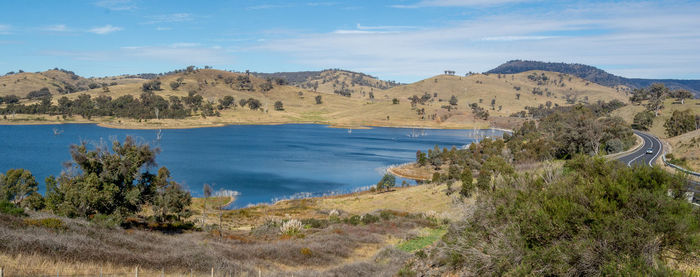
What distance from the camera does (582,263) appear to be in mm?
11125

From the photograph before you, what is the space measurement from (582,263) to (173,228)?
2815 centimetres

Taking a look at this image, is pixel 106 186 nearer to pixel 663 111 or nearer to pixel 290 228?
pixel 290 228

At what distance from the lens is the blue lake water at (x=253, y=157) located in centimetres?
6856

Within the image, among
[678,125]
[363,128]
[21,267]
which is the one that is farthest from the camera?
[363,128]

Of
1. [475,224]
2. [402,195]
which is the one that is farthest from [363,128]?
[475,224]

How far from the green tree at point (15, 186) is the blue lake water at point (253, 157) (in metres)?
6.77

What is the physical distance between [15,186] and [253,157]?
5644cm

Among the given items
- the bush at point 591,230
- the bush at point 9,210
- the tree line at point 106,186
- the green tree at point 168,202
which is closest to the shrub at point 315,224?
the green tree at point 168,202

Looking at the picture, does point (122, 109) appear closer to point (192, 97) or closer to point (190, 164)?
point (192, 97)

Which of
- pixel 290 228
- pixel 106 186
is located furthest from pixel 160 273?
pixel 106 186

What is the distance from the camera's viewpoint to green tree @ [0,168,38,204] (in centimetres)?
3975

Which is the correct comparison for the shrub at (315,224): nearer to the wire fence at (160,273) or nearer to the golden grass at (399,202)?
the golden grass at (399,202)

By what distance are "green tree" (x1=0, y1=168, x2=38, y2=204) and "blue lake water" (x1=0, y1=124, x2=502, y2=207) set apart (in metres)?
6.77

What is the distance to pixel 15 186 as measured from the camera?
40.8 metres
